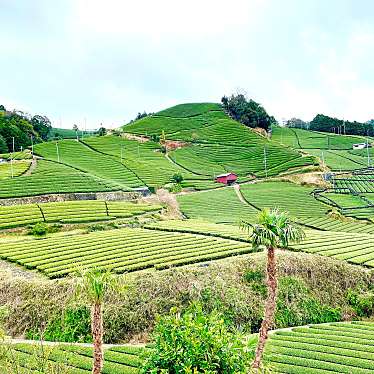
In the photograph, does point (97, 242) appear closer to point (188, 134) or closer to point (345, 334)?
point (345, 334)

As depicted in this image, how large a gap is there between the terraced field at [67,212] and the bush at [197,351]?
37.8 metres

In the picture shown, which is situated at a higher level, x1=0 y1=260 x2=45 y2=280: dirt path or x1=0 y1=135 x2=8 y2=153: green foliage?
x1=0 y1=135 x2=8 y2=153: green foliage

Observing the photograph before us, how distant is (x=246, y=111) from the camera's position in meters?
155

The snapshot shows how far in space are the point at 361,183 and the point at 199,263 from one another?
66.4m

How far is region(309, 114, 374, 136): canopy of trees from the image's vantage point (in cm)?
17512

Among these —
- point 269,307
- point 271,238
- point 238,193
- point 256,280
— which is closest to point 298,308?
point 256,280

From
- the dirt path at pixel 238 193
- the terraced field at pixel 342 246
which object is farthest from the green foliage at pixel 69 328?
the dirt path at pixel 238 193

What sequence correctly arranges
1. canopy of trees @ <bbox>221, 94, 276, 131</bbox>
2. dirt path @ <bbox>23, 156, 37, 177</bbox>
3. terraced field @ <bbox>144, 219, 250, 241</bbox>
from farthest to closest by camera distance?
canopy of trees @ <bbox>221, 94, 276, 131</bbox>, dirt path @ <bbox>23, 156, 37, 177</bbox>, terraced field @ <bbox>144, 219, 250, 241</bbox>

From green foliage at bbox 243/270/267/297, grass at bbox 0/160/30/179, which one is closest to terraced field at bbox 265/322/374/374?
green foliage at bbox 243/270/267/297

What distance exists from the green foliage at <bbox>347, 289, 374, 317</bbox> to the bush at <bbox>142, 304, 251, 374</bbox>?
23886mm

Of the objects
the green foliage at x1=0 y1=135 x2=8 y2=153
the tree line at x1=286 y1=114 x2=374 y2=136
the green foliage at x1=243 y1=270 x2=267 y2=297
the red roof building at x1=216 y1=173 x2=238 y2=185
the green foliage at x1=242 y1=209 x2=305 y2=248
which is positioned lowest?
the green foliage at x1=243 y1=270 x2=267 y2=297

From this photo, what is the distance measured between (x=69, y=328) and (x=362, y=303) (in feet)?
72.5

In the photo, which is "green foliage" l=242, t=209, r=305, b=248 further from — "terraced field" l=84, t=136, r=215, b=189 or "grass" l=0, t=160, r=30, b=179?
"terraced field" l=84, t=136, r=215, b=189

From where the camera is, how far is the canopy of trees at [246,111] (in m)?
153
